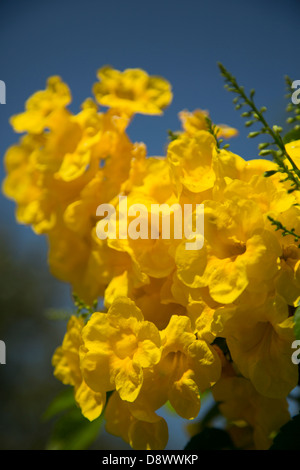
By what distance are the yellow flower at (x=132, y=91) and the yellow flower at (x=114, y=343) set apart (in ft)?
1.14

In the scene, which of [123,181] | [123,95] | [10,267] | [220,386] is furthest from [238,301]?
[10,267]

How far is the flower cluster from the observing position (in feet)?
1.50

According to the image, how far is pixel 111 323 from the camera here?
0.51 m

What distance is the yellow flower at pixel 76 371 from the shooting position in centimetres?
55

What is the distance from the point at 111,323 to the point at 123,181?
0.24 meters

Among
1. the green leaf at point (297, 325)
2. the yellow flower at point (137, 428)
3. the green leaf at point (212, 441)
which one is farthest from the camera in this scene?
the green leaf at point (212, 441)

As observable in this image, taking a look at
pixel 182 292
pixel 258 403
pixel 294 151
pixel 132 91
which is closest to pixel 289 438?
pixel 258 403

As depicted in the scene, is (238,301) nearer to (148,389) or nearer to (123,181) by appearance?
(148,389)

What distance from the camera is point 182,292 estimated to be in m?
0.50

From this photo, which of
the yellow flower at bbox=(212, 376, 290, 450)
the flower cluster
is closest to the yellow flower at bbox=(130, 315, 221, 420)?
the flower cluster

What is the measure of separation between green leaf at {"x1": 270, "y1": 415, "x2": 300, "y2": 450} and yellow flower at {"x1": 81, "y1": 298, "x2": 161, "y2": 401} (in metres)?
0.18

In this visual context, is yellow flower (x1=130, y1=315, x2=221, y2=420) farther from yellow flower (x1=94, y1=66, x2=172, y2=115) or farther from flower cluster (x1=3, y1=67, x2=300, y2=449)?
yellow flower (x1=94, y1=66, x2=172, y2=115)

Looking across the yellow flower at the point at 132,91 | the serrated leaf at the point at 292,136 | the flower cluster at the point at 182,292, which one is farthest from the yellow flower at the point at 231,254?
the yellow flower at the point at 132,91

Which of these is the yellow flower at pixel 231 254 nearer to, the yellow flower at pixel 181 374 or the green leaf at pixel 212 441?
the yellow flower at pixel 181 374
